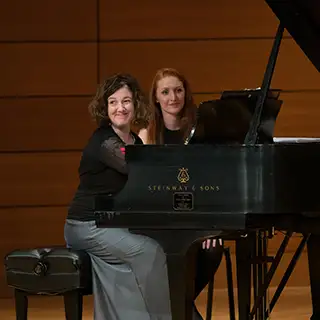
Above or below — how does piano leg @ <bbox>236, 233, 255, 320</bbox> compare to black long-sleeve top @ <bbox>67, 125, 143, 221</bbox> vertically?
below

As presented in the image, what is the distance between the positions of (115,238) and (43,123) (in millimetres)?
2118

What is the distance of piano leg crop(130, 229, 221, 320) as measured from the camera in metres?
2.84

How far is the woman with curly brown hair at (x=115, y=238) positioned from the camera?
11.3ft

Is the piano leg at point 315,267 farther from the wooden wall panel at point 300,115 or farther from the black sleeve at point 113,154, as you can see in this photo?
the wooden wall panel at point 300,115

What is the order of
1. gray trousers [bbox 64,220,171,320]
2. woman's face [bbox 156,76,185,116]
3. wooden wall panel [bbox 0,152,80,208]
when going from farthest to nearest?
wooden wall panel [bbox 0,152,80,208], woman's face [bbox 156,76,185,116], gray trousers [bbox 64,220,171,320]

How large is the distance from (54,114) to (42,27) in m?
0.59

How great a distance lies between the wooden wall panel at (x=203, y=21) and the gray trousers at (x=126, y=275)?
88.8 inches

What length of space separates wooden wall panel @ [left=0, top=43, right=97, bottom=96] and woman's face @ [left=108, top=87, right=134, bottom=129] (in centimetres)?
182

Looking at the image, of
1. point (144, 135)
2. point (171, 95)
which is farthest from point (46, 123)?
point (171, 95)

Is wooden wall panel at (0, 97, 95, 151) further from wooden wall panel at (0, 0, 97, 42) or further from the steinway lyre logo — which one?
the steinway lyre logo

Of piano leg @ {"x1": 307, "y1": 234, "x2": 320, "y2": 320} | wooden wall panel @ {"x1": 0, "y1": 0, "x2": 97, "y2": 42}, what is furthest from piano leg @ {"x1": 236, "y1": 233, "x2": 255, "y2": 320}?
wooden wall panel @ {"x1": 0, "y1": 0, "x2": 97, "y2": 42}

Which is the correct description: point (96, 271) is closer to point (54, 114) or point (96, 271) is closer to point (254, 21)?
point (54, 114)

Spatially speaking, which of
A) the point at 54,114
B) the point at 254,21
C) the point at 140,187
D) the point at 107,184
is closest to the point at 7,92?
the point at 54,114

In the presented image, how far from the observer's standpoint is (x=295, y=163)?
113 inches
